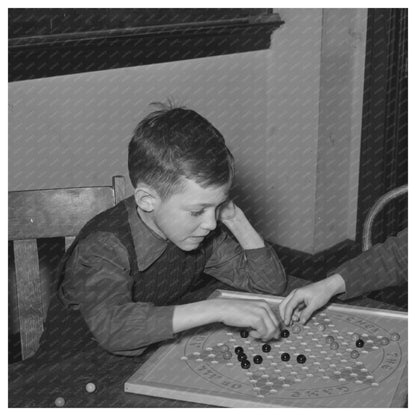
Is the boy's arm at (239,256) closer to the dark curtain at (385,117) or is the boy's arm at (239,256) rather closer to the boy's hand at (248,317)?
the boy's hand at (248,317)

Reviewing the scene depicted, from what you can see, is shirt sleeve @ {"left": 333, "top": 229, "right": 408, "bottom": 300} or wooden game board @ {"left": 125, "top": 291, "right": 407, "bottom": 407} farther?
shirt sleeve @ {"left": 333, "top": 229, "right": 408, "bottom": 300}

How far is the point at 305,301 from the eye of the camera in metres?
1.48

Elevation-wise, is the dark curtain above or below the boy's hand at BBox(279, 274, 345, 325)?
above

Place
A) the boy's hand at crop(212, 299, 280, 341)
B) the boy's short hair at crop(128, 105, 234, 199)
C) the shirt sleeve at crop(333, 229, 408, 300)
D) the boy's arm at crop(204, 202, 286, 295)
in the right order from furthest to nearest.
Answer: the boy's arm at crop(204, 202, 286, 295) → the shirt sleeve at crop(333, 229, 408, 300) → the boy's short hair at crop(128, 105, 234, 199) → the boy's hand at crop(212, 299, 280, 341)

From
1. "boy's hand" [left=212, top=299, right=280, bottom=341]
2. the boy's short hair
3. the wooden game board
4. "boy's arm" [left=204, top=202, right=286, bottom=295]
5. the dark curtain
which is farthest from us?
the dark curtain

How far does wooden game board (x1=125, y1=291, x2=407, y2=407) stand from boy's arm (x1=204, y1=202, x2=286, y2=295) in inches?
11.6

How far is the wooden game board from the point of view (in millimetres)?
1124

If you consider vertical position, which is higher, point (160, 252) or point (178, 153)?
point (178, 153)

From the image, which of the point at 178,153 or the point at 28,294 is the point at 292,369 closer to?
the point at 178,153

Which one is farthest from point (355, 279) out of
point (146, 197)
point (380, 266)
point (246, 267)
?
point (146, 197)

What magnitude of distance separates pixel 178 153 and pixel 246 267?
419mm

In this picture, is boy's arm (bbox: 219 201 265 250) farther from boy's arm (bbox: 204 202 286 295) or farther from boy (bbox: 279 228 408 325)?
boy (bbox: 279 228 408 325)

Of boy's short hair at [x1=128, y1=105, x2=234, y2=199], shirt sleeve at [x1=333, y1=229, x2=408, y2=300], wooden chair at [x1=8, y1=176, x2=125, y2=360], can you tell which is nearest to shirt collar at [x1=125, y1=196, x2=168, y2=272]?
boy's short hair at [x1=128, y1=105, x2=234, y2=199]

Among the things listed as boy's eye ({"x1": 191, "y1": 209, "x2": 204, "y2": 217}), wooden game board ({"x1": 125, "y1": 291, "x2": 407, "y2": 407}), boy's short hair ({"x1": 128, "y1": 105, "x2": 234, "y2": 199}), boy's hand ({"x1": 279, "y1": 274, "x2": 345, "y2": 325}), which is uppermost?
A: boy's short hair ({"x1": 128, "y1": 105, "x2": 234, "y2": 199})
